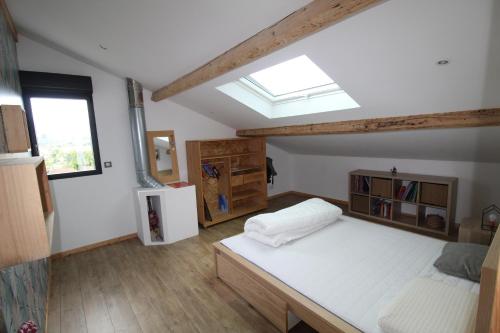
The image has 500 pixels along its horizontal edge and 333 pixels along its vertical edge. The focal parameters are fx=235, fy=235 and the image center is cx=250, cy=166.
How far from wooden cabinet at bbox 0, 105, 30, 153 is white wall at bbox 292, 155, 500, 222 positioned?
174 inches

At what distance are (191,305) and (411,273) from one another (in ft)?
5.99

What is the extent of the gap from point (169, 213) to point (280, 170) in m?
2.85

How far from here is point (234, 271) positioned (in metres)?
2.18

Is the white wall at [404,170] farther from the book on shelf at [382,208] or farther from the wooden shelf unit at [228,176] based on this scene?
the wooden shelf unit at [228,176]

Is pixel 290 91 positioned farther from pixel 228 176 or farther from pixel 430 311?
pixel 430 311

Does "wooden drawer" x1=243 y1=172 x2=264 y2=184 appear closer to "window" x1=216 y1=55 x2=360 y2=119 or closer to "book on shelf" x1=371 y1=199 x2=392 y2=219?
"window" x1=216 y1=55 x2=360 y2=119

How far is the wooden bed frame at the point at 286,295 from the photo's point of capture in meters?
0.73

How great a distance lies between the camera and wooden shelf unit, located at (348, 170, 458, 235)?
3227mm

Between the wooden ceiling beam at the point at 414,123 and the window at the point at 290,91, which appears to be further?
the window at the point at 290,91

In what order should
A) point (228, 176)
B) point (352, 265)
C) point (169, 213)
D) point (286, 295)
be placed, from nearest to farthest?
point (286, 295) < point (352, 265) < point (169, 213) < point (228, 176)

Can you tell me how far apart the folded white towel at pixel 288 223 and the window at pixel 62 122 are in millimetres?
2483

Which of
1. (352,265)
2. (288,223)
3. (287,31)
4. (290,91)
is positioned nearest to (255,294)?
(288,223)

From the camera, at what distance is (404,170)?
3.78m

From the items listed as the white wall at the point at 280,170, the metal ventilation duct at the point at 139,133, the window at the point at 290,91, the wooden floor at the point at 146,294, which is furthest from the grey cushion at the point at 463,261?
the white wall at the point at 280,170
